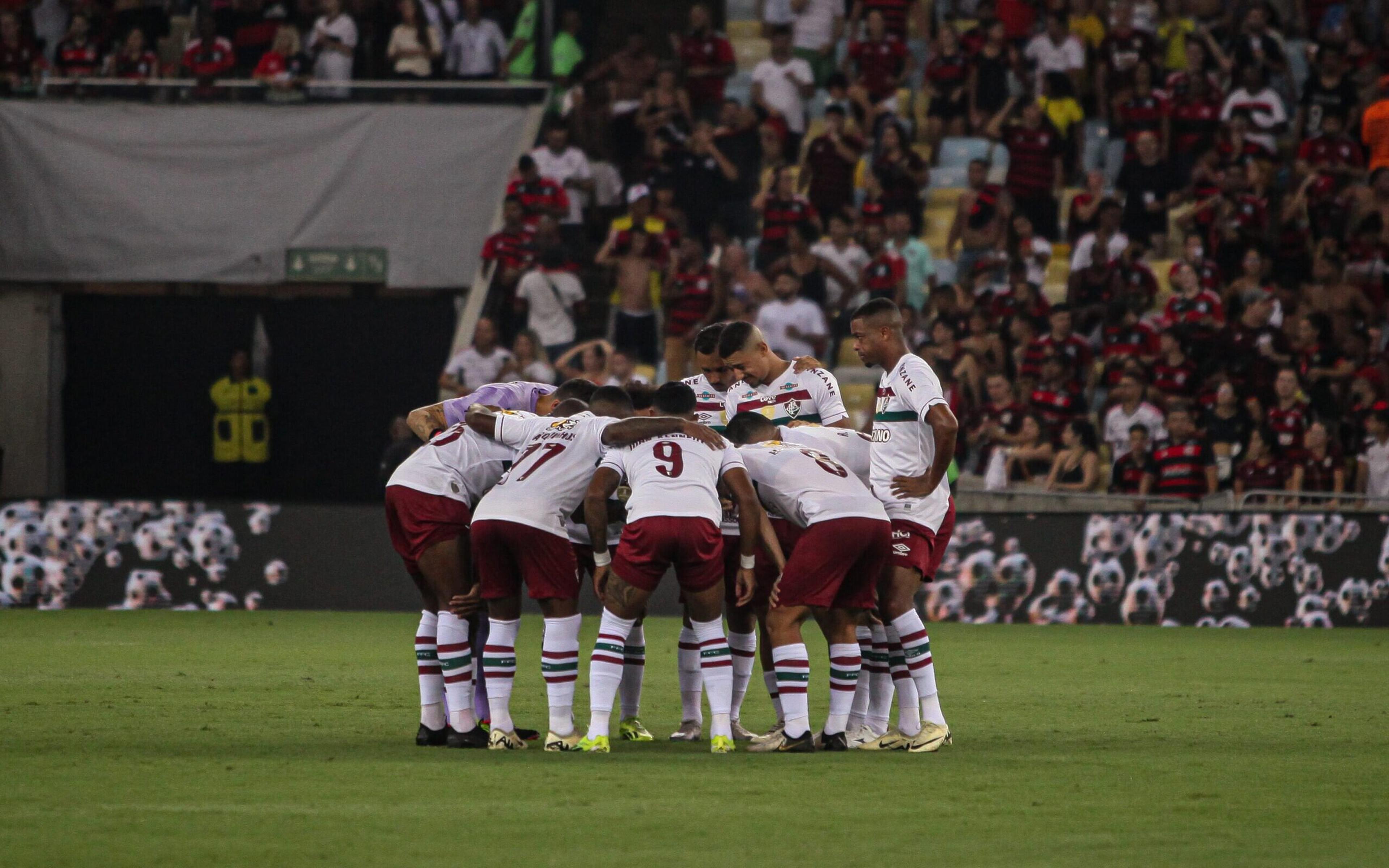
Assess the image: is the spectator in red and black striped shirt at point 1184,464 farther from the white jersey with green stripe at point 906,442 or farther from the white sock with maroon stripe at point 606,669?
the white sock with maroon stripe at point 606,669

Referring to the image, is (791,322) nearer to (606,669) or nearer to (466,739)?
(466,739)

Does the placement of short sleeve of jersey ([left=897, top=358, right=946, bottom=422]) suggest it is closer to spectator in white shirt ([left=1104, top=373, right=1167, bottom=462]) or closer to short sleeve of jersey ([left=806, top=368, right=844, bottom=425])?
short sleeve of jersey ([left=806, top=368, right=844, bottom=425])

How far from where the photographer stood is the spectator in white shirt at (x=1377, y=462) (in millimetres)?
18344

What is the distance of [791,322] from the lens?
20109mm

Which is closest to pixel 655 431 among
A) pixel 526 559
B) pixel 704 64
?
pixel 526 559

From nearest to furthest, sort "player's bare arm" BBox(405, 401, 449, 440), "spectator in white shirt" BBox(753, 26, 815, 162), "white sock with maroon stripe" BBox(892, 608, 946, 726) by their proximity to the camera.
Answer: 1. "white sock with maroon stripe" BBox(892, 608, 946, 726)
2. "player's bare arm" BBox(405, 401, 449, 440)
3. "spectator in white shirt" BBox(753, 26, 815, 162)

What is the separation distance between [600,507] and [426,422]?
1.54 meters

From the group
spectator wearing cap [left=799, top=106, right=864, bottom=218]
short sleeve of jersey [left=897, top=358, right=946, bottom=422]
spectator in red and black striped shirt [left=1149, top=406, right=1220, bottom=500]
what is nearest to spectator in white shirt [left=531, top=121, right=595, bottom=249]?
spectator wearing cap [left=799, top=106, right=864, bottom=218]

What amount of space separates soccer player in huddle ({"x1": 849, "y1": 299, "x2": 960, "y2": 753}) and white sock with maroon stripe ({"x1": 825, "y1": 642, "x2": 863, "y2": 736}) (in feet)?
0.93

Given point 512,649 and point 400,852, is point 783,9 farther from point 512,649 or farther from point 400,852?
point 400,852

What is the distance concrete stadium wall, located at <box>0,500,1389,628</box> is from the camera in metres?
18.1

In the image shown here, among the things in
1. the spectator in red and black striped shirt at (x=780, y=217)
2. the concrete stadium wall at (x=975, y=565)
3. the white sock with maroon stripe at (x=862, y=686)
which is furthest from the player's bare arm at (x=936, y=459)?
the spectator in red and black striped shirt at (x=780, y=217)

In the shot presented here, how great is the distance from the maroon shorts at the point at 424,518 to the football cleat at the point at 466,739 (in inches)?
35.2

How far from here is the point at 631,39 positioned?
23.8 meters
